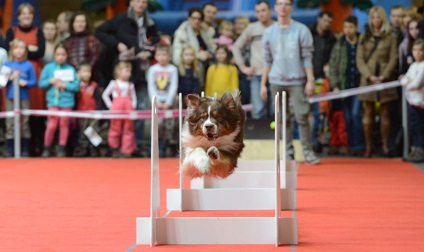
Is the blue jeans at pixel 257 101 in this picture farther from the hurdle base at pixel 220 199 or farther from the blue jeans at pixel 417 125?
the hurdle base at pixel 220 199

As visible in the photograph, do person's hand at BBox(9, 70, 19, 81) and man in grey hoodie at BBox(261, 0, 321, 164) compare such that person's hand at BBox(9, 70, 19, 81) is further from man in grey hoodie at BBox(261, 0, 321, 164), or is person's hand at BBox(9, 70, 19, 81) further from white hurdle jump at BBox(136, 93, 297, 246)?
white hurdle jump at BBox(136, 93, 297, 246)

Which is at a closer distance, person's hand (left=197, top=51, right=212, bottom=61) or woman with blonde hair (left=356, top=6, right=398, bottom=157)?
woman with blonde hair (left=356, top=6, right=398, bottom=157)

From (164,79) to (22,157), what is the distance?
92.4 inches

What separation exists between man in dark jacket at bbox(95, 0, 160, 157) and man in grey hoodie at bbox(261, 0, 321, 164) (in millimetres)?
2147

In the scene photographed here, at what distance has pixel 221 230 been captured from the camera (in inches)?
201

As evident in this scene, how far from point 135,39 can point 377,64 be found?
3.37 meters

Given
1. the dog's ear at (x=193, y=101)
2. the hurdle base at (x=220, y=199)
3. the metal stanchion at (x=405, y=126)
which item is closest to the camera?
the dog's ear at (x=193, y=101)

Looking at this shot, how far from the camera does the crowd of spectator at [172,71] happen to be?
11383mm

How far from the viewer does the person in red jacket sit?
1198 cm

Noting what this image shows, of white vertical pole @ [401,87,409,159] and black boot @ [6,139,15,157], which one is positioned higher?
white vertical pole @ [401,87,409,159]

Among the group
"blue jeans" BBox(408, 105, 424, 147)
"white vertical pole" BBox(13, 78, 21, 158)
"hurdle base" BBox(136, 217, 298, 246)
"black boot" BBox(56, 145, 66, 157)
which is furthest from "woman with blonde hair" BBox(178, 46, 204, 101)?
"hurdle base" BBox(136, 217, 298, 246)

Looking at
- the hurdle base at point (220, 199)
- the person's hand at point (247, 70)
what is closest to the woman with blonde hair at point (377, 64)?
the person's hand at point (247, 70)

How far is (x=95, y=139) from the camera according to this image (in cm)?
1186

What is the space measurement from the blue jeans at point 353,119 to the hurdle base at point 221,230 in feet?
22.3
